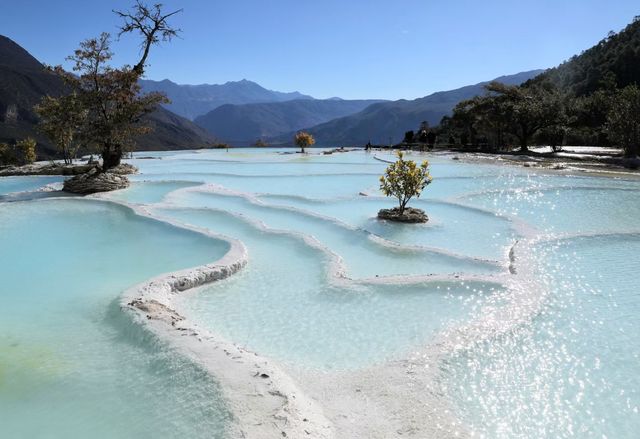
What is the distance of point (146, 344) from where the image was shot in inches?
199

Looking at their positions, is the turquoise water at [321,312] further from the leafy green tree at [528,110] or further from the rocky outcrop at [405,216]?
the leafy green tree at [528,110]

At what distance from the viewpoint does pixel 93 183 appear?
16.2 meters

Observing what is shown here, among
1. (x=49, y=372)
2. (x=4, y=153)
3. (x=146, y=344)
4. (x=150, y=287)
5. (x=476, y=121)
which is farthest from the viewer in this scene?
(x=476, y=121)

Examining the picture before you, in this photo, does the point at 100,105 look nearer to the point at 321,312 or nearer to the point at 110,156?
the point at 110,156

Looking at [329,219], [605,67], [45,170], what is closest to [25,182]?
[45,170]

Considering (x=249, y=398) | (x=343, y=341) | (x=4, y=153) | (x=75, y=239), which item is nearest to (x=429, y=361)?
(x=343, y=341)

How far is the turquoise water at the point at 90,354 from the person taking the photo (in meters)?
3.76

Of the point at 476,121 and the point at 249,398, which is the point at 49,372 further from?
the point at 476,121

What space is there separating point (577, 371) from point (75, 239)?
31.9 ft

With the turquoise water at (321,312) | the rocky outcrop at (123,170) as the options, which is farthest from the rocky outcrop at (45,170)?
the turquoise water at (321,312)

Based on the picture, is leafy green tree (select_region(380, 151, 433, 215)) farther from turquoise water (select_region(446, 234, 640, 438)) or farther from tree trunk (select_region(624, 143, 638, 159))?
tree trunk (select_region(624, 143, 638, 159))

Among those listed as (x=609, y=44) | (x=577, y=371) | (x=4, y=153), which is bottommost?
(x=577, y=371)

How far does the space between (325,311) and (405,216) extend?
605 centimetres

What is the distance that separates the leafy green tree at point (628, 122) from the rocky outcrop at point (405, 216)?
2051 centimetres
